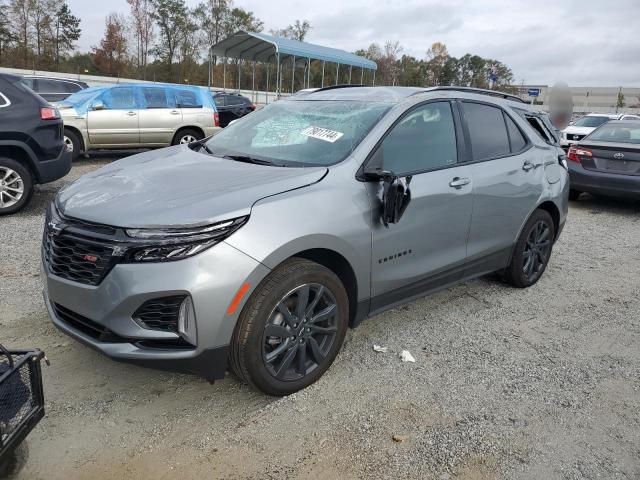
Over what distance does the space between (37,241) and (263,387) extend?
394 centimetres

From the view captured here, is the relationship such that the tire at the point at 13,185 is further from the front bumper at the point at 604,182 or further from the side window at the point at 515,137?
the front bumper at the point at 604,182

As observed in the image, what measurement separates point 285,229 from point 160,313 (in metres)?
0.72

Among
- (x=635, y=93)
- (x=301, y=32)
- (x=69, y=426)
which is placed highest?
(x=301, y=32)

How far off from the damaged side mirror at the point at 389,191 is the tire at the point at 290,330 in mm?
499

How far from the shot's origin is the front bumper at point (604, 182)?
8211mm

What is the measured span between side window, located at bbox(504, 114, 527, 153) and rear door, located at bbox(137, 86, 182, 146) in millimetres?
8295

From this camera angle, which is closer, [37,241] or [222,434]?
[222,434]

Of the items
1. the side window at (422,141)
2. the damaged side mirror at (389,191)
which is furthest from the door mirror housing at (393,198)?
the side window at (422,141)

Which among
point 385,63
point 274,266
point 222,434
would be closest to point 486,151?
point 274,266

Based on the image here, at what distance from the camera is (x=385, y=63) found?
5419cm

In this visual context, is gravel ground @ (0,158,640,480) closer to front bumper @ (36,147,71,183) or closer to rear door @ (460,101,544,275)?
rear door @ (460,101,544,275)

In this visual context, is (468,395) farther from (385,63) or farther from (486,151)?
(385,63)

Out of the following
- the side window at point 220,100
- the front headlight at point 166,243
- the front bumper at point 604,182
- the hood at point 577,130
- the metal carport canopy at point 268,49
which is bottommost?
the front bumper at point 604,182

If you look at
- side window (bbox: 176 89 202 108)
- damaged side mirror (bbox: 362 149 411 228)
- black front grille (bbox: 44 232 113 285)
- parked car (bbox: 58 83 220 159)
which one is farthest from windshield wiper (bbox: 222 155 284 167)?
side window (bbox: 176 89 202 108)
